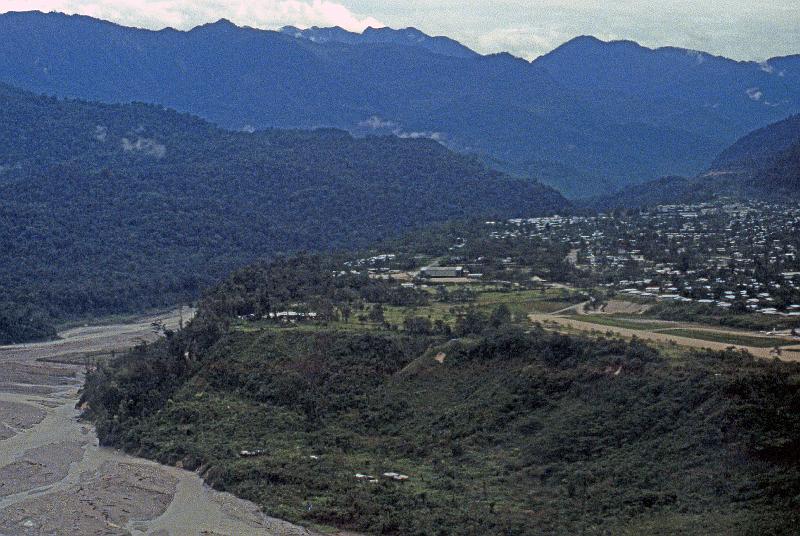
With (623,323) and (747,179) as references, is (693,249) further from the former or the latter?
(747,179)

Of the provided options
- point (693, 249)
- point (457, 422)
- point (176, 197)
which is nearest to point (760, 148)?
point (176, 197)

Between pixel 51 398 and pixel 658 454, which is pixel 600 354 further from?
pixel 51 398

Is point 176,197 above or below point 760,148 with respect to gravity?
below

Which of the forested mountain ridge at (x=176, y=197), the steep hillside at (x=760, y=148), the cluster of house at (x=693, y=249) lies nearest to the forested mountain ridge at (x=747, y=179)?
the steep hillside at (x=760, y=148)

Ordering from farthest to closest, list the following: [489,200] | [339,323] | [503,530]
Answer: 1. [489,200]
2. [339,323]
3. [503,530]

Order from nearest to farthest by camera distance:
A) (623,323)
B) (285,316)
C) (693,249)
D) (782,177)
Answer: (623,323) → (285,316) → (693,249) → (782,177)

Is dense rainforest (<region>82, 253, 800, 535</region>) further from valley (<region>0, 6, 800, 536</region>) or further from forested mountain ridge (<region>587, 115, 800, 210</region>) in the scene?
forested mountain ridge (<region>587, 115, 800, 210</region>)

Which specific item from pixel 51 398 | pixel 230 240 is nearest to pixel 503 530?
pixel 51 398
